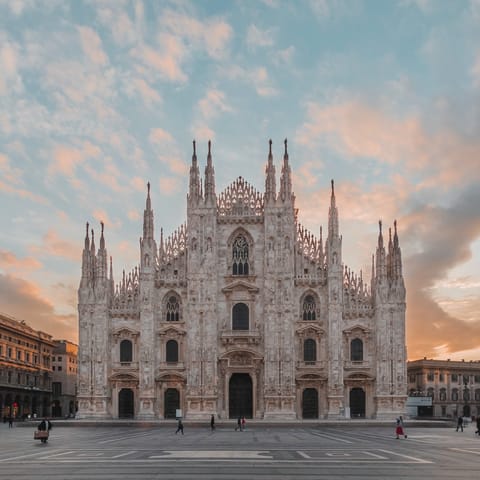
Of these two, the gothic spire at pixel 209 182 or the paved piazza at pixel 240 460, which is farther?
the gothic spire at pixel 209 182

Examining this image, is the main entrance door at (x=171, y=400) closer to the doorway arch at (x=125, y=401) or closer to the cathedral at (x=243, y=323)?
the cathedral at (x=243, y=323)

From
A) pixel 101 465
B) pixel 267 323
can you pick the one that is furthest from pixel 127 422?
pixel 101 465

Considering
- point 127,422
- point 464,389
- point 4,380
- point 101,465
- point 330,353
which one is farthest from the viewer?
point 464,389

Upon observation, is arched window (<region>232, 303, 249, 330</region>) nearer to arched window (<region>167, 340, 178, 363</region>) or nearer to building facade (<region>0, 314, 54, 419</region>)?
arched window (<region>167, 340, 178, 363</region>)

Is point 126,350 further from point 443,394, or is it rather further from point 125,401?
point 443,394

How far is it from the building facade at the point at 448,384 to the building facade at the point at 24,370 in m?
55.0

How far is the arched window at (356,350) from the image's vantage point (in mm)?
72812

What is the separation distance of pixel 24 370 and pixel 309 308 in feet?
129

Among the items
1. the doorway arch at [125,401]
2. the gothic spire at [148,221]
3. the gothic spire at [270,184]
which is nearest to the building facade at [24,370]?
the doorway arch at [125,401]

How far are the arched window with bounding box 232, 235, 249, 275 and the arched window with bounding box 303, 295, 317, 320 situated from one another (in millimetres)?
6299

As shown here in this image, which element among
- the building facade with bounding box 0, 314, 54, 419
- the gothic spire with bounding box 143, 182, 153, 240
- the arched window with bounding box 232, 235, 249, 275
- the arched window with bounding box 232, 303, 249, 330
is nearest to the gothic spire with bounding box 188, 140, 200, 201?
the gothic spire with bounding box 143, 182, 153, 240

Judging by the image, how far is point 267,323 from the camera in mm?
72188

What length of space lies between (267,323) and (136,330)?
12399mm

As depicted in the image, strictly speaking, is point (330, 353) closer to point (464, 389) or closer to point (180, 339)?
point (180, 339)
